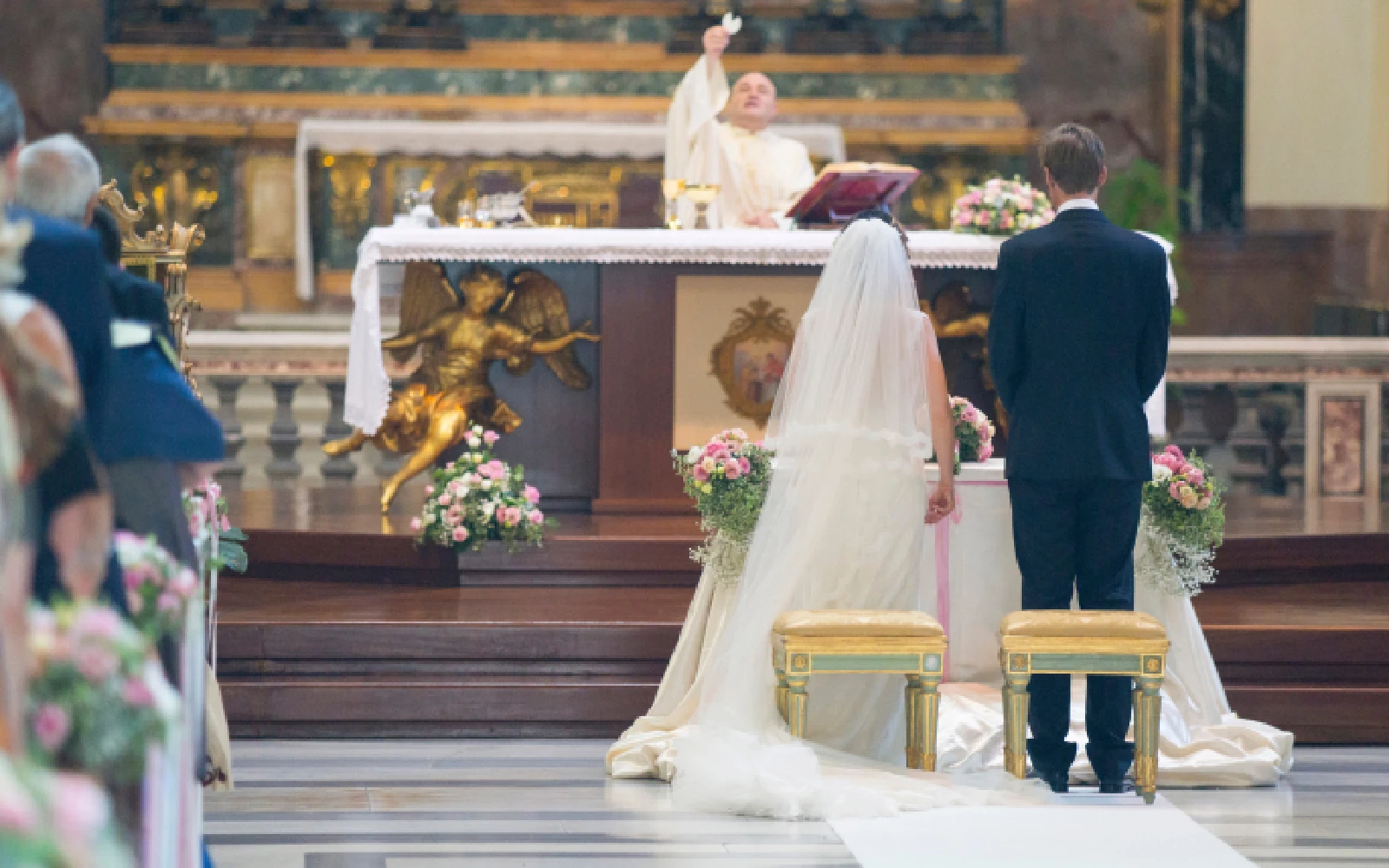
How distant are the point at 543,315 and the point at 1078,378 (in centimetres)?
368

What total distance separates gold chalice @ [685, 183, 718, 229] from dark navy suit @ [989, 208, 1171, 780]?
3.30m

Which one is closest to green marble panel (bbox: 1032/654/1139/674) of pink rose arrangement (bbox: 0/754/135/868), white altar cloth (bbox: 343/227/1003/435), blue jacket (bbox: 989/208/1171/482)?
blue jacket (bbox: 989/208/1171/482)

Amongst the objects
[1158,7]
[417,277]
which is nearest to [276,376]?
[417,277]

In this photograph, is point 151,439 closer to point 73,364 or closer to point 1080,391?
point 73,364

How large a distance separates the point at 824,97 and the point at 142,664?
39.6 ft

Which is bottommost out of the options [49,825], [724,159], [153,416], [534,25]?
[49,825]

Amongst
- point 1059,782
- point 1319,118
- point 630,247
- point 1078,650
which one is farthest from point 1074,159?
point 1319,118

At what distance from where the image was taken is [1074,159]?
5406 millimetres

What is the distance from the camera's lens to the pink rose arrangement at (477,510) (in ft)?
24.3

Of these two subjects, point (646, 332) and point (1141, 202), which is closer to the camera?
point (646, 332)

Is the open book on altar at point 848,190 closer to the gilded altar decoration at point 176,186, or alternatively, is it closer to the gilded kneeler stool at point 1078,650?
the gilded kneeler stool at point 1078,650

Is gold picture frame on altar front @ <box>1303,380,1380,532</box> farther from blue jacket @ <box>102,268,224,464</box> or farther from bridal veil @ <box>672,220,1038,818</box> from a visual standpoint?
blue jacket @ <box>102,268,224,464</box>

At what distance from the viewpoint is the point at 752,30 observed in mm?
14305

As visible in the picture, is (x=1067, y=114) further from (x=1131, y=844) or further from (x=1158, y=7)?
(x=1131, y=844)
